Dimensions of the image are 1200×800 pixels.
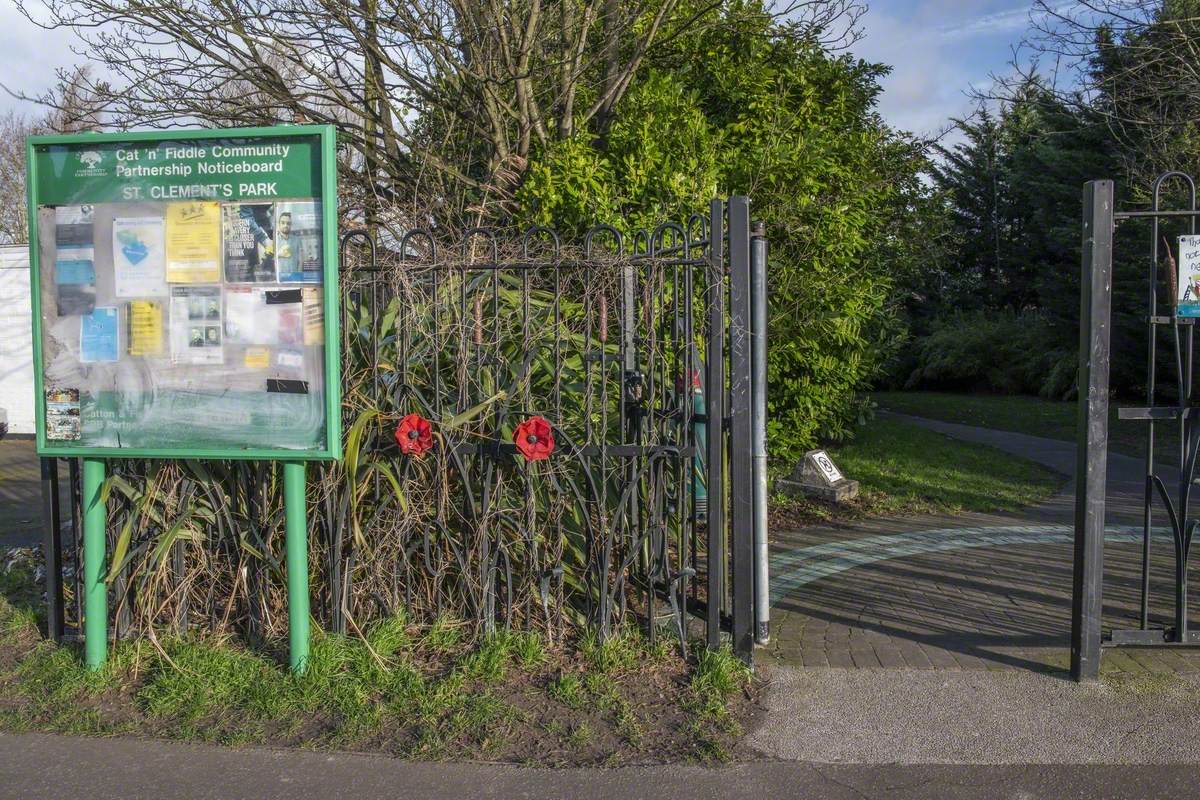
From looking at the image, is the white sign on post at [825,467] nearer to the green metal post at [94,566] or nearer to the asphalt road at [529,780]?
the asphalt road at [529,780]

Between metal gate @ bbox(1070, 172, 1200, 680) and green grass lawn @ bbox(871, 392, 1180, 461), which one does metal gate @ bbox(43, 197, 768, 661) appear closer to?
metal gate @ bbox(1070, 172, 1200, 680)

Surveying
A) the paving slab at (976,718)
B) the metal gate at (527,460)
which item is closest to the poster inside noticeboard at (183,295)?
the metal gate at (527,460)

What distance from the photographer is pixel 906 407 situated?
22125 mm

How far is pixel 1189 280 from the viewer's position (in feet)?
15.2

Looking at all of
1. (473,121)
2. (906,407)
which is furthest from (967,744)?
(906,407)

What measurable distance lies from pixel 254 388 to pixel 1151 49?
25.1 feet

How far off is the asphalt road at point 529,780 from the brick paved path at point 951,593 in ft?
3.64

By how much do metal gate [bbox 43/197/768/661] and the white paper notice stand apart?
2.83 ft

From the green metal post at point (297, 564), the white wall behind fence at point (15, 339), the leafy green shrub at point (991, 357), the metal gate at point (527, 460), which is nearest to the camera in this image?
the green metal post at point (297, 564)

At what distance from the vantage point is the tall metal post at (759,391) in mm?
4957

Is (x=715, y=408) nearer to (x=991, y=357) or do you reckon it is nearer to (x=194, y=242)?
(x=194, y=242)

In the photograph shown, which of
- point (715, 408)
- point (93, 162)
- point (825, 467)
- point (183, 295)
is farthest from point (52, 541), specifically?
point (825, 467)

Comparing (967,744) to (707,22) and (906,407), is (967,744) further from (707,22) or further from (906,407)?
(906,407)

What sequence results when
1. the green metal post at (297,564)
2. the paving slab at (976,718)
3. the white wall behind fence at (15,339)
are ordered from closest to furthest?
the paving slab at (976,718) < the green metal post at (297,564) < the white wall behind fence at (15,339)
